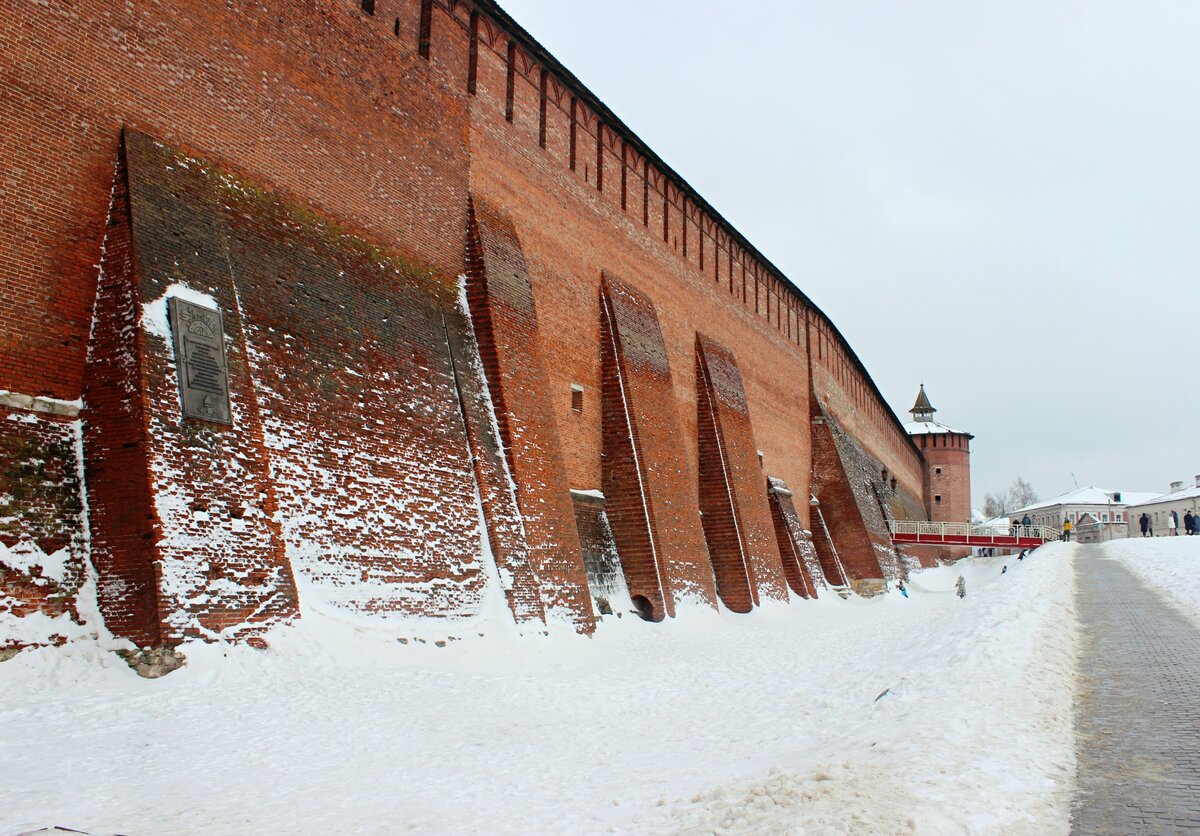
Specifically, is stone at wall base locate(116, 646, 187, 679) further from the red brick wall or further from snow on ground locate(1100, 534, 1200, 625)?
snow on ground locate(1100, 534, 1200, 625)

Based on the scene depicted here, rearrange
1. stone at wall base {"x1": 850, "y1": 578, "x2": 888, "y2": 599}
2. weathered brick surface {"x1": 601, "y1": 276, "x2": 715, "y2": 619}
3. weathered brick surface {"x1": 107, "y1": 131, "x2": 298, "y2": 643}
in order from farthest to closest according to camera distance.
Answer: stone at wall base {"x1": 850, "y1": 578, "x2": 888, "y2": 599}, weathered brick surface {"x1": 601, "y1": 276, "x2": 715, "y2": 619}, weathered brick surface {"x1": 107, "y1": 131, "x2": 298, "y2": 643}

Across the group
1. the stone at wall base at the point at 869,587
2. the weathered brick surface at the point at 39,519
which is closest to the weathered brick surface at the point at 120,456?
the weathered brick surface at the point at 39,519

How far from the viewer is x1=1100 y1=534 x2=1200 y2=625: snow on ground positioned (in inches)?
559

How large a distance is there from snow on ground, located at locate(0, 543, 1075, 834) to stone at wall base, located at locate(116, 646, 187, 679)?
11 centimetres

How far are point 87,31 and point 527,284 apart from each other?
670 cm

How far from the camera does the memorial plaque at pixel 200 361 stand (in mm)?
Answer: 8094

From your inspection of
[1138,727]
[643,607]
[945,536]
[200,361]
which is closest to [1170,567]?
[643,607]

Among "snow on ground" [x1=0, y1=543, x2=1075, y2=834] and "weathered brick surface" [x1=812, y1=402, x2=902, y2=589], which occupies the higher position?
"weathered brick surface" [x1=812, y1=402, x2=902, y2=589]

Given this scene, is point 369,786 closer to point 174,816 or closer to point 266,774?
point 266,774

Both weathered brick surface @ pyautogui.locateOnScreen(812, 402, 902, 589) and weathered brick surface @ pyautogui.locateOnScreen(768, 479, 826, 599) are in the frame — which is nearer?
weathered brick surface @ pyautogui.locateOnScreen(768, 479, 826, 599)

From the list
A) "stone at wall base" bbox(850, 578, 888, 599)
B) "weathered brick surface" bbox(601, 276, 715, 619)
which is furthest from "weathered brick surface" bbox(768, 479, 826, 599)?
"weathered brick surface" bbox(601, 276, 715, 619)

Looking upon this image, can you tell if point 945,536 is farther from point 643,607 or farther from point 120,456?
point 120,456

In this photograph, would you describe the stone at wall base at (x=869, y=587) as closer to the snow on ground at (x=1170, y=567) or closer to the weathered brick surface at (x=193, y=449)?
the snow on ground at (x=1170, y=567)

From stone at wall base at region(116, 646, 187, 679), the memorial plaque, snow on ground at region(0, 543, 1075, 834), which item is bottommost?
snow on ground at region(0, 543, 1075, 834)
